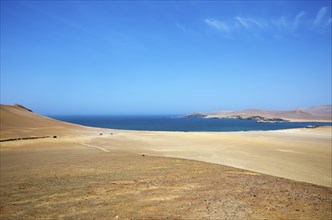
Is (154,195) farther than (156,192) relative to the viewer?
No

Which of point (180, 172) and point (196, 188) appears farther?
point (180, 172)

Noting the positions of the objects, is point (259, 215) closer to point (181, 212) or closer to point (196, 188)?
point (181, 212)

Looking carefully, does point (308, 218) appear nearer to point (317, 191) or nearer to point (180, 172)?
point (317, 191)

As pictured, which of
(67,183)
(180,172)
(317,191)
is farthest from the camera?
(180,172)

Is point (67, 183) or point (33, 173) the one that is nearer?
point (67, 183)

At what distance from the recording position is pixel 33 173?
454 inches

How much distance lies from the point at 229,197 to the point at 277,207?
136 centimetres

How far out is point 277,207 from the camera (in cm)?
703

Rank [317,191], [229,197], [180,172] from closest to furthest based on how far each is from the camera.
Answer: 1. [229,197]
2. [317,191]
3. [180,172]

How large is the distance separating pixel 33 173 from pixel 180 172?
6.55 m

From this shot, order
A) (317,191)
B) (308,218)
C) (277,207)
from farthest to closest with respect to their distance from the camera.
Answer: (317,191) < (277,207) < (308,218)

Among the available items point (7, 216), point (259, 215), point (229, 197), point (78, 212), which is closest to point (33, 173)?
point (7, 216)

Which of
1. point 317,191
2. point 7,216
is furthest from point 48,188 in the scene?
point 317,191

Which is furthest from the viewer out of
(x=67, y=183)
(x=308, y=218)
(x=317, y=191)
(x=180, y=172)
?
(x=180, y=172)
